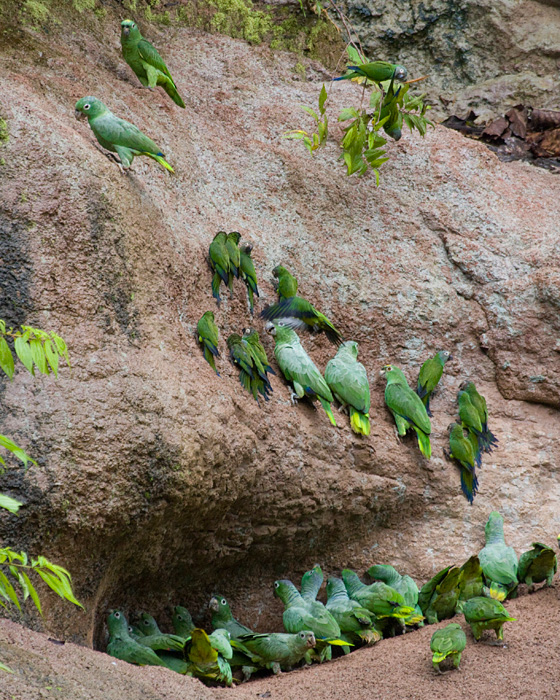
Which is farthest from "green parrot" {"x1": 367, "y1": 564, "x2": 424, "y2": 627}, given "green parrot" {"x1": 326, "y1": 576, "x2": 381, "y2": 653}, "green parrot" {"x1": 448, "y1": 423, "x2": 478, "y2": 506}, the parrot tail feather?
the parrot tail feather

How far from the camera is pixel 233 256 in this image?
4992 millimetres

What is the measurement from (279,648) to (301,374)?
1.78 metres

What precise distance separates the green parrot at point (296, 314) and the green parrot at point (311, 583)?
A: 69.7 inches

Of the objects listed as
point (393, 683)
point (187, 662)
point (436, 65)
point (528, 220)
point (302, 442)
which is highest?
point (436, 65)

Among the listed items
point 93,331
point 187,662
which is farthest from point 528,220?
point 187,662

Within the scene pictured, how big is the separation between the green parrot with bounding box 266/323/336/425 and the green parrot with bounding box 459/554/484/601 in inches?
50.5

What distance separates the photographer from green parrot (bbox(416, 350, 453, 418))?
5.48m

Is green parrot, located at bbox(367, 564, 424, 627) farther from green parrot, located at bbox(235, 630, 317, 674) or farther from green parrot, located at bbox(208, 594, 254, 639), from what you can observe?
green parrot, located at bbox(208, 594, 254, 639)

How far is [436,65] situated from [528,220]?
2686 millimetres

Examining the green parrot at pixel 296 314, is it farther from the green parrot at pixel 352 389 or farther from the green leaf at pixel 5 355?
the green leaf at pixel 5 355

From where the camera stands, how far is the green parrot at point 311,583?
4.56 meters

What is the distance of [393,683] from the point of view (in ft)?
12.2

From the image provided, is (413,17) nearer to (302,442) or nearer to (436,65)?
(436,65)

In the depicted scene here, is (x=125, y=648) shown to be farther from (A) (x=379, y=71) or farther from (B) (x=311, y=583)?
(A) (x=379, y=71)
